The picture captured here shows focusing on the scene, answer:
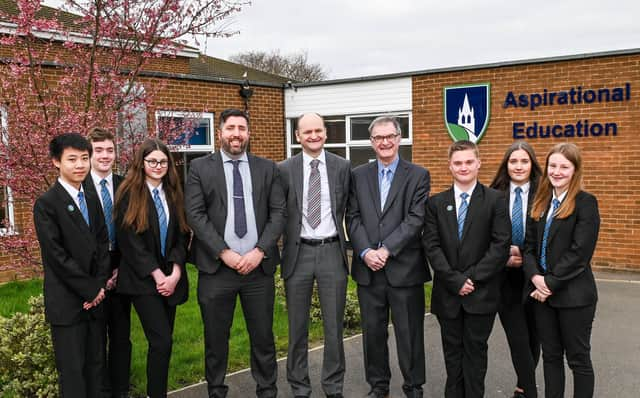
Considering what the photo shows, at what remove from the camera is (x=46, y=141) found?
4.59 m

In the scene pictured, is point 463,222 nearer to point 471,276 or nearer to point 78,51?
point 471,276

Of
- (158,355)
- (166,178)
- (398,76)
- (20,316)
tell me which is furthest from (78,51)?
(398,76)

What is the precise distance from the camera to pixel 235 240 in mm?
4145

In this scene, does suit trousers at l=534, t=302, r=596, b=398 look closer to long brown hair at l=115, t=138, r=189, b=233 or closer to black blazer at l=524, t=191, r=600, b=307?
black blazer at l=524, t=191, r=600, b=307

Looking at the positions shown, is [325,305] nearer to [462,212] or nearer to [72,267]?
[462,212]

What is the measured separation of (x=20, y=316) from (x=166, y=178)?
1811 millimetres

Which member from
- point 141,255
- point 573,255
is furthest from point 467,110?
point 141,255

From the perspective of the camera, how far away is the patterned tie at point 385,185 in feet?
14.3

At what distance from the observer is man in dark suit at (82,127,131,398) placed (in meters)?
3.98

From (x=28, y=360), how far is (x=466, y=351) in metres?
3.20

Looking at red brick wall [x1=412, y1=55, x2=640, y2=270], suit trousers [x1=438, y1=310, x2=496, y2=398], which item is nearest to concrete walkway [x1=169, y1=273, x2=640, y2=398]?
suit trousers [x1=438, y1=310, x2=496, y2=398]

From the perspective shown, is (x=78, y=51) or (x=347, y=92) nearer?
(x=78, y=51)

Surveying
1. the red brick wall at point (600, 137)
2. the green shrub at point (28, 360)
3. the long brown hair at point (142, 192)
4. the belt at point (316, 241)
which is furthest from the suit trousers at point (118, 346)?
the red brick wall at point (600, 137)

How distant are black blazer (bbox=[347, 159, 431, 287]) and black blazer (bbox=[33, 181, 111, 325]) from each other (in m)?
1.88
